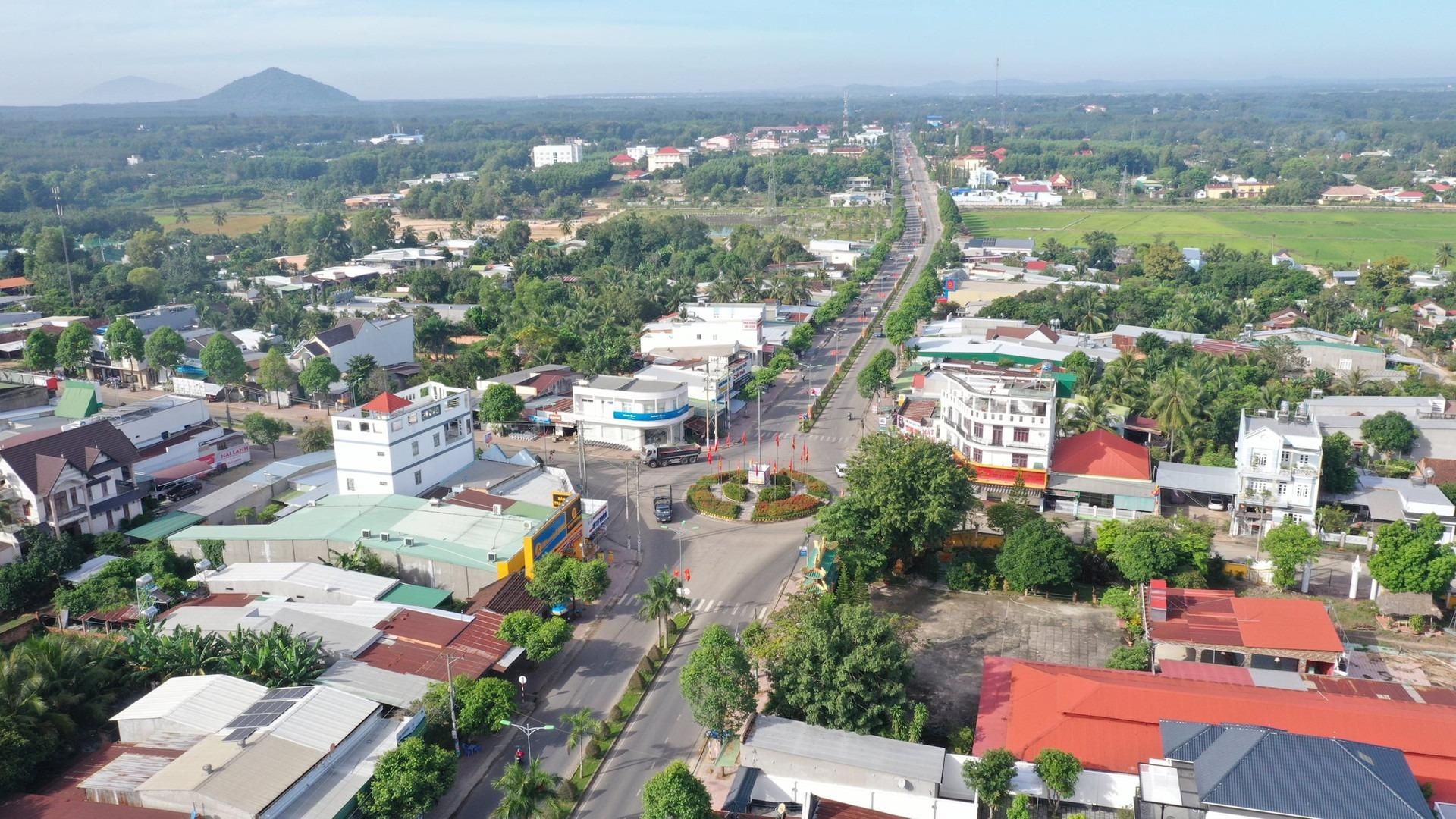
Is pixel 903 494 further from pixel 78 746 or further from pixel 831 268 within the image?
pixel 831 268

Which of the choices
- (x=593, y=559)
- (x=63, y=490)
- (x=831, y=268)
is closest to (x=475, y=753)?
(x=593, y=559)

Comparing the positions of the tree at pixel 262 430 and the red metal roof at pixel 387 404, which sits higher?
the red metal roof at pixel 387 404

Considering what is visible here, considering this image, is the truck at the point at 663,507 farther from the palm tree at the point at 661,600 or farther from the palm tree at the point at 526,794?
the palm tree at the point at 526,794

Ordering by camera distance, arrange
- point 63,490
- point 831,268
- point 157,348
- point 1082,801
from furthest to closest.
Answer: point 831,268, point 157,348, point 63,490, point 1082,801

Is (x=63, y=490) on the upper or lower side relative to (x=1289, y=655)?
upper

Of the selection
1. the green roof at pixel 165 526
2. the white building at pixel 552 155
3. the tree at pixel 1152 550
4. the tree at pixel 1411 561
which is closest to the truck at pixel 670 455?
the green roof at pixel 165 526

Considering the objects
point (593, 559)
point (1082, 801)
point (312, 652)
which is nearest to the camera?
point (1082, 801)

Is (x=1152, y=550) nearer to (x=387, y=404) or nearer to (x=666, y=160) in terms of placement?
(x=387, y=404)
